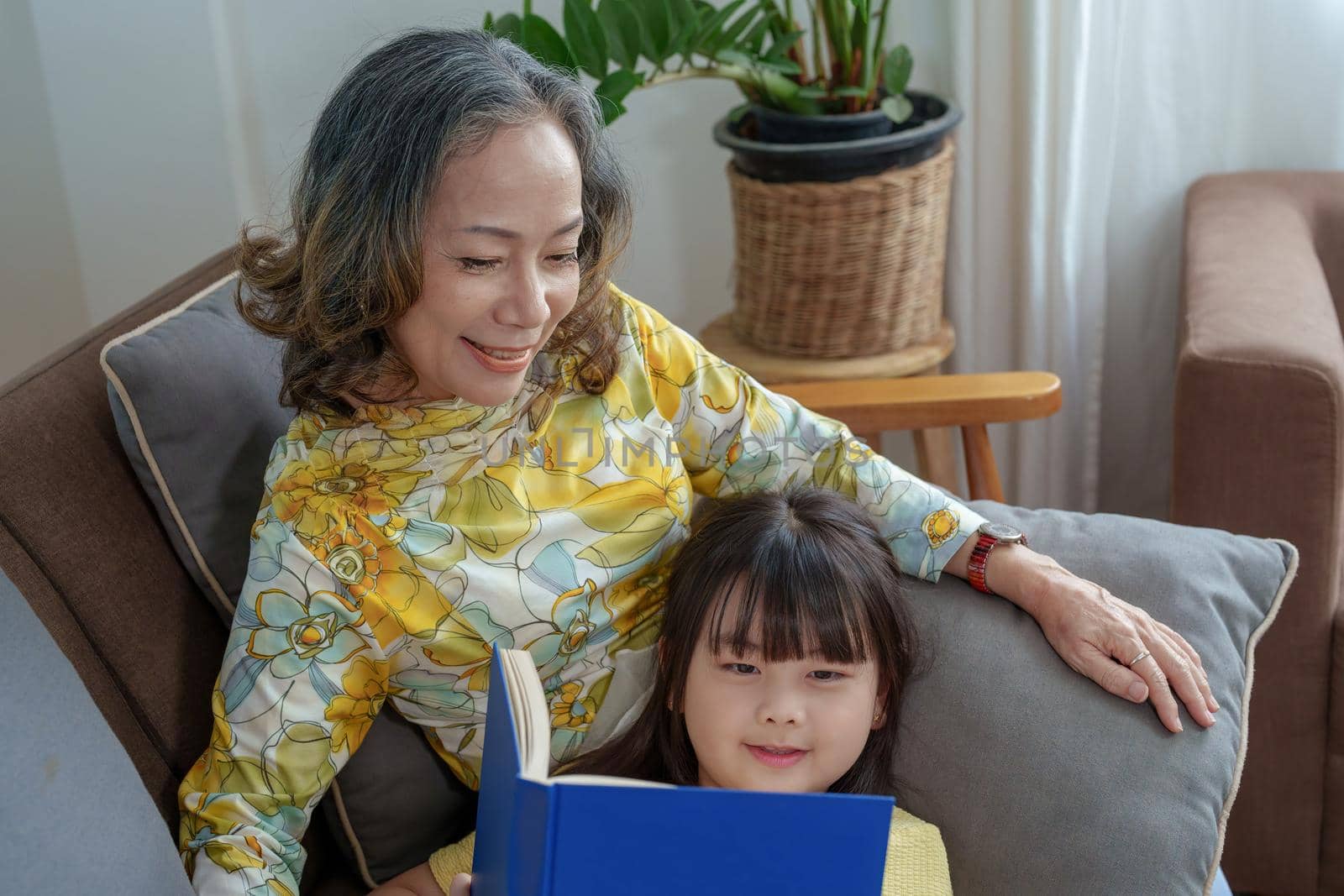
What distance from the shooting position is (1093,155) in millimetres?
2100

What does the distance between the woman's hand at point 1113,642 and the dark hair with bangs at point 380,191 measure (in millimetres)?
510

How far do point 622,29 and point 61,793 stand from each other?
124cm

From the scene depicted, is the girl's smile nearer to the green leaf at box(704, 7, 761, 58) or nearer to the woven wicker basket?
the woven wicker basket

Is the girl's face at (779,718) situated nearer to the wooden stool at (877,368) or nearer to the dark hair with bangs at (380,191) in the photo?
the dark hair with bangs at (380,191)

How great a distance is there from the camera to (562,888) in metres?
0.74

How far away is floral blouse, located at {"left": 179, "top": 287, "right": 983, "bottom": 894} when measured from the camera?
1.09m

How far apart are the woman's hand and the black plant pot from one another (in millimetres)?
800

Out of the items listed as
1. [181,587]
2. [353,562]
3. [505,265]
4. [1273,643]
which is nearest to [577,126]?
[505,265]

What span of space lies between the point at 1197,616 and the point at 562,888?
69 cm

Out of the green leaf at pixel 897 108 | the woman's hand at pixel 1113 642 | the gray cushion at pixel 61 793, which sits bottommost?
the woman's hand at pixel 1113 642

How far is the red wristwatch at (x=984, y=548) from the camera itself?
124 centimetres

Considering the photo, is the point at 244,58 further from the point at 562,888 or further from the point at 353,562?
the point at 562,888

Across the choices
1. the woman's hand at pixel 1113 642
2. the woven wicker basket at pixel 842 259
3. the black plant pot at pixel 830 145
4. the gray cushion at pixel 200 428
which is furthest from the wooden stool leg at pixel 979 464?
the gray cushion at pixel 200 428

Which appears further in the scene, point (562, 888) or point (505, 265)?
point (505, 265)
